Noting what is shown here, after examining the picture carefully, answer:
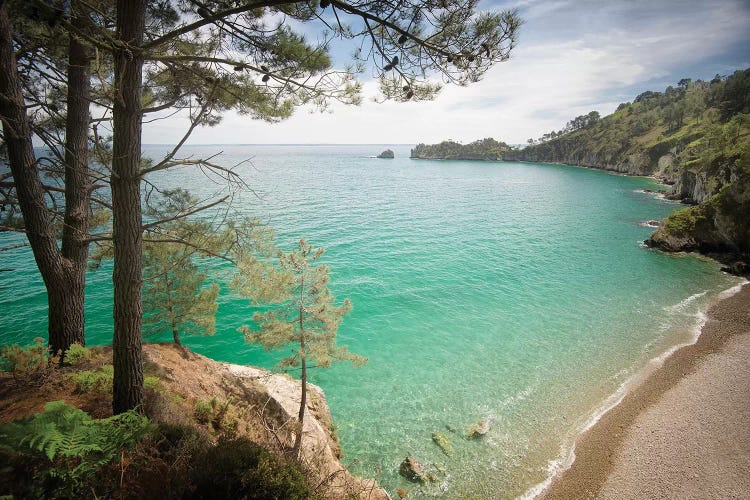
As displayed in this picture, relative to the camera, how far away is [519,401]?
15.3 m

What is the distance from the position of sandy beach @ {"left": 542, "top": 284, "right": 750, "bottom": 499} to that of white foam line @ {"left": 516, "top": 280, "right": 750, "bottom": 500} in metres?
0.19

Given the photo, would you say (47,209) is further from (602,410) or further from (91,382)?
(602,410)

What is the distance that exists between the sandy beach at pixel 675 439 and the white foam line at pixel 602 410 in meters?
0.19

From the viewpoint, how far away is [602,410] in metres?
14.6

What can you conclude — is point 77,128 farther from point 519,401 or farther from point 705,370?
point 705,370

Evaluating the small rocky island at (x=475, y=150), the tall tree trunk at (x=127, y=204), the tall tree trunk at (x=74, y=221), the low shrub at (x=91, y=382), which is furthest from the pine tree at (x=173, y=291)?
the small rocky island at (x=475, y=150)

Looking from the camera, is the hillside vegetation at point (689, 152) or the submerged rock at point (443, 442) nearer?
the submerged rock at point (443, 442)

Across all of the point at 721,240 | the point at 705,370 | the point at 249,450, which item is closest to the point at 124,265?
the point at 249,450

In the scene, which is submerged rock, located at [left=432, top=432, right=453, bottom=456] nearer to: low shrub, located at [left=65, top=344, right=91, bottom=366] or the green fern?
the green fern

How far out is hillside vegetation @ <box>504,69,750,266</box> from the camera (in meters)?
30.1

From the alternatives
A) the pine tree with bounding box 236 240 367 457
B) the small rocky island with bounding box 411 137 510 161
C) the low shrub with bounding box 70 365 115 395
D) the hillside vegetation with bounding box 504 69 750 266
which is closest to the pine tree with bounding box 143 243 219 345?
the pine tree with bounding box 236 240 367 457

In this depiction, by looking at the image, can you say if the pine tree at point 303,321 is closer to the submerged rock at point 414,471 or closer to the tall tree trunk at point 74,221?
the submerged rock at point 414,471

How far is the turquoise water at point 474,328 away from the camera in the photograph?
13141 millimetres

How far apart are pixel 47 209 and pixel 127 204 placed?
3467 mm
